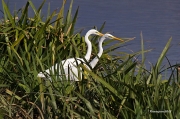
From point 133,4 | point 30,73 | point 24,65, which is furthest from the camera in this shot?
point 133,4

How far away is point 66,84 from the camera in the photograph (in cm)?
355

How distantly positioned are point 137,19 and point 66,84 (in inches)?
235

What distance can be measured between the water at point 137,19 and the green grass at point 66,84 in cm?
234

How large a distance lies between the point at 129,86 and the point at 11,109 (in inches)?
34.9

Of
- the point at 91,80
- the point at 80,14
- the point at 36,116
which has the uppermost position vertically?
the point at 80,14

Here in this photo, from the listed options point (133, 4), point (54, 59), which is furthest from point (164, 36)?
point (54, 59)

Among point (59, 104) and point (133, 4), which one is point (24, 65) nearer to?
point (59, 104)

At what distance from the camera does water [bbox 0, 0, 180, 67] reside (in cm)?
746

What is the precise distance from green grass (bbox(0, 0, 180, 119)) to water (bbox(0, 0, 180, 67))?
234 cm

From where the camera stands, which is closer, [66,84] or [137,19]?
[66,84]

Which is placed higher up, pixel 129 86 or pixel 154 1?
pixel 154 1

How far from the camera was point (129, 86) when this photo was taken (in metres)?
2.99

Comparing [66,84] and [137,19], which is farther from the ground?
[137,19]

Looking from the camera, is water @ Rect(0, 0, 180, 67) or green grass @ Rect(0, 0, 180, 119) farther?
water @ Rect(0, 0, 180, 67)
